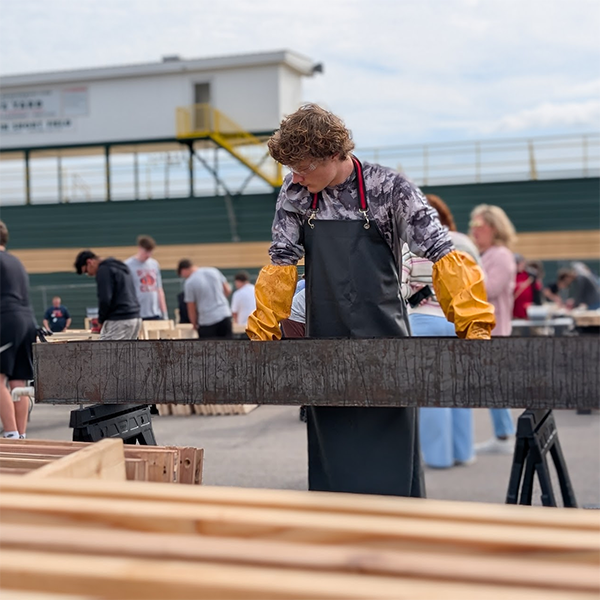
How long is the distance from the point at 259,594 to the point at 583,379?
3.99 feet

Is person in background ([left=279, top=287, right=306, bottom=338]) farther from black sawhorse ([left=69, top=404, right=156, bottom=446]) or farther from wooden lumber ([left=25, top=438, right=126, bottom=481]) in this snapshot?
wooden lumber ([left=25, top=438, right=126, bottom=481])

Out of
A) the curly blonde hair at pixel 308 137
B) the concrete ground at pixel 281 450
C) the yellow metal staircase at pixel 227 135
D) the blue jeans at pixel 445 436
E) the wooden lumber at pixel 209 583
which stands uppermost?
the yellow metal staircase at pixel 227 135

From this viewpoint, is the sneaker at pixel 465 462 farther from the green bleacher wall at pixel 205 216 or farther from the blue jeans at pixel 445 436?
the green bleacher wall at pixel 205 216

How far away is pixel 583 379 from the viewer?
1.90m

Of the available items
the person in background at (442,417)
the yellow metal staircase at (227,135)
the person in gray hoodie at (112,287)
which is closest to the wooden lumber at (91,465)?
the person in gray hoodie at (112,287)

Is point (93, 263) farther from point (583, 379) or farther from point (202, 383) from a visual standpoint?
point (583, 379)

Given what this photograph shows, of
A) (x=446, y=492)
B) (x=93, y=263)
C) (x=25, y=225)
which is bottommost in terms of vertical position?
(x=446, y=492)

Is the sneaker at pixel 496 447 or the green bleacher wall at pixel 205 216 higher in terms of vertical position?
the green bleacher wall at pixel 205 216

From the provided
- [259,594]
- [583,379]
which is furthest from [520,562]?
[583,379]

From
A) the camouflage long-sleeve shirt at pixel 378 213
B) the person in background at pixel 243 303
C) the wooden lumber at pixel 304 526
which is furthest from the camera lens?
the person in background at pixel 243 303

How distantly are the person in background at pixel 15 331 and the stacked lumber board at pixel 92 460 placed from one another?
4.17m

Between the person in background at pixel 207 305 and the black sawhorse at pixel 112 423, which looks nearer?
the black sawhorse at pixel 112 423

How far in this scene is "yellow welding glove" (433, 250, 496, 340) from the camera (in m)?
2.44

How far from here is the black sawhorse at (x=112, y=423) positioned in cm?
246
